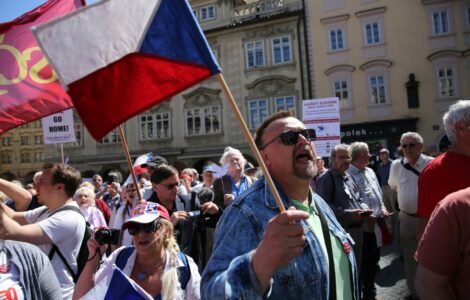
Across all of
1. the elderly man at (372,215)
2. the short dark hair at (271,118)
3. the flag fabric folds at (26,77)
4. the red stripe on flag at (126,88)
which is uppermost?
the flag fabric folds at (26,77)

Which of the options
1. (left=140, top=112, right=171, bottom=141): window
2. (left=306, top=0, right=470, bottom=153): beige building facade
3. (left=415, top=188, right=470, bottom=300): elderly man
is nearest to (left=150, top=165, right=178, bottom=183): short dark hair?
(left=415, top=188, right=470, bottom=300): elderly man

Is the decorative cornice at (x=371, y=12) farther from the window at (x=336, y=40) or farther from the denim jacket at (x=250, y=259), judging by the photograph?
the denim jacket at (x=250, y=259)

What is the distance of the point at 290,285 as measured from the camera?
5.71ft

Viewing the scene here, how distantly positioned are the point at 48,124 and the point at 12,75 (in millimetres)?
4199

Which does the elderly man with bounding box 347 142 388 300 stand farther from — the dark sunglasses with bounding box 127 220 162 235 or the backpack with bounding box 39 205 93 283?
the backpack with bounding box 39 205 93 283

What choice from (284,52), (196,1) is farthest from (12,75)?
(196,1)

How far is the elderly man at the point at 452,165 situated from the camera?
2754mm

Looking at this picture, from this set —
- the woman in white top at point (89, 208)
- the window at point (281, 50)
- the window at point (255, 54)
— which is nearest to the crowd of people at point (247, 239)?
the woman in white top at point (89, 208)

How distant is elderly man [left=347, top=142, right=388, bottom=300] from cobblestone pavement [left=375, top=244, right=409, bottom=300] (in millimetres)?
419

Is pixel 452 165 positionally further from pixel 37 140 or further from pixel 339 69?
pixel 37 140

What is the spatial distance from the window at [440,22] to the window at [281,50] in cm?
786

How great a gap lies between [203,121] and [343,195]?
2151cm

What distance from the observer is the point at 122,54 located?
6.43 ft

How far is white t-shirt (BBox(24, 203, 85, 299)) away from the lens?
2.92m
